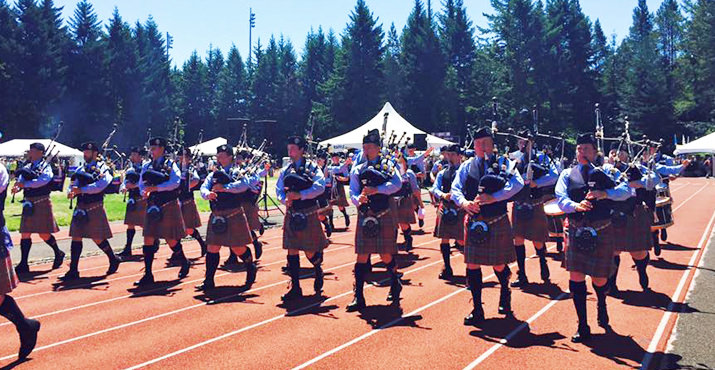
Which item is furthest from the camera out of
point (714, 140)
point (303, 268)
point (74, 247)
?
point (714, 140)

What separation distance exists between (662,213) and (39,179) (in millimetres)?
10991

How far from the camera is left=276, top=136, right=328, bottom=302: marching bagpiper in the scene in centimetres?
777

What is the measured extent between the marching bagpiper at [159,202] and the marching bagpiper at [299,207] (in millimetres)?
2133

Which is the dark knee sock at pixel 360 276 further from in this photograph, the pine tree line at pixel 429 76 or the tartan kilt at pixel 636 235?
the pine tree line at pixel 429 76

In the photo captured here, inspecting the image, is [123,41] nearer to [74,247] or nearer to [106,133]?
[106,133]

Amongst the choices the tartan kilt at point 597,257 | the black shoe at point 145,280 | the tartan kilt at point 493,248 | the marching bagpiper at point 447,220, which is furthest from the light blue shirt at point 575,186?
the black shoe at point 145,280

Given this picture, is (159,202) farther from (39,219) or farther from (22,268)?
(22,268)

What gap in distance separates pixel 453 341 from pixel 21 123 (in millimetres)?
52501

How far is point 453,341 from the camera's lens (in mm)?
6078

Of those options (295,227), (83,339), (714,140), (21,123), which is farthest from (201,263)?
(21,123)

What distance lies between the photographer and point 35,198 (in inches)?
391

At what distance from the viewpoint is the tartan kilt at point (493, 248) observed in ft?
21.4

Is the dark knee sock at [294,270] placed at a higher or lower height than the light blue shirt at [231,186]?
lower

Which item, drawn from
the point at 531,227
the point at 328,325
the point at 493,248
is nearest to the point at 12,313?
the point at 328,325
